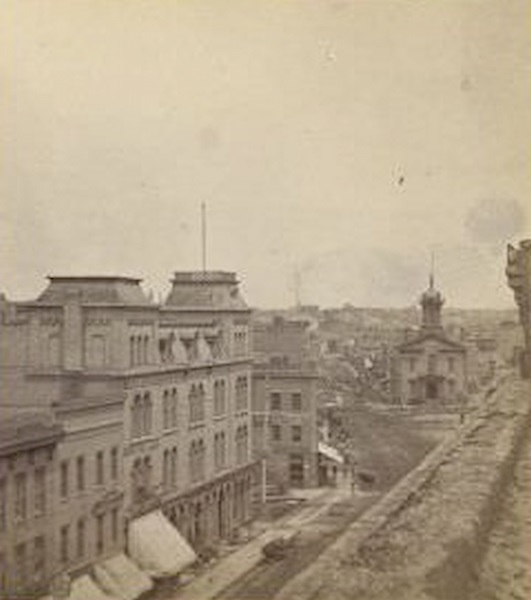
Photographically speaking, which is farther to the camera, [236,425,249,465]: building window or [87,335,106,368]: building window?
[236,425,249,465]: building window

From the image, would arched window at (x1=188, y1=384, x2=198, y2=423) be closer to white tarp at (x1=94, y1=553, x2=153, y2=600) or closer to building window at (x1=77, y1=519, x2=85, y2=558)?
white tarp at (x1=94, y1=553, x2=153, y2=600)

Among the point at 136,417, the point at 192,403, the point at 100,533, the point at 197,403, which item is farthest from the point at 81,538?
the point at 197,403

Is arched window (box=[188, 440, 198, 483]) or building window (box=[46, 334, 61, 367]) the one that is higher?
building window (box=[46, 334, 61, 367])

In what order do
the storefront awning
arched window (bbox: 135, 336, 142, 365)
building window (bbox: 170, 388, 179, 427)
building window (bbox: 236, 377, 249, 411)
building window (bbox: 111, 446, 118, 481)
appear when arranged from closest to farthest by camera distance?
the storefront awning, building window (bbox: 111, 446, 118, 481), arched window (bbox: 135, 336, 142, 365), building window (bbox: 170, 388, 179, 427), building window (bbox: 236, 377, 249, 411)

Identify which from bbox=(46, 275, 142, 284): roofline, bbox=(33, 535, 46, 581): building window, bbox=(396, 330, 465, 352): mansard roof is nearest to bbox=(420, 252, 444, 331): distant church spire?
bbox=(396, 330, 465, 352): mansard roof

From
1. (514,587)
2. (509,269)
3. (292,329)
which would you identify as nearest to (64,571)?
(509,269)

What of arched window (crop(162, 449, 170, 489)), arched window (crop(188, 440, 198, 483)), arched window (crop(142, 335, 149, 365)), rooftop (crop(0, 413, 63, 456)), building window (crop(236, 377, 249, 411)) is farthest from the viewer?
building window (crop(236, 377, 249, 411))

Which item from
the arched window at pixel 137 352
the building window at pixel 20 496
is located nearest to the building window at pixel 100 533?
the building window at pixel 20 496

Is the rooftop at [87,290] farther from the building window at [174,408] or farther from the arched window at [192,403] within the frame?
the arched window at [192,403]
